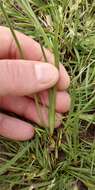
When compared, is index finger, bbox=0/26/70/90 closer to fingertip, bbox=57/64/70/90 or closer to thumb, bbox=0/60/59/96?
fingertip, bbox=57/64/70/90

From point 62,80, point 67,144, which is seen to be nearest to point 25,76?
point 62,80

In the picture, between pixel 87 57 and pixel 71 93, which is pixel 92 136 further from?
pixel 87 57

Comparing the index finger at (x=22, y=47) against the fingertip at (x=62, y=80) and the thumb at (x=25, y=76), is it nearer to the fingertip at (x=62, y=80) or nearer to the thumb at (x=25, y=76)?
the fingertip at (x=62, y=80)

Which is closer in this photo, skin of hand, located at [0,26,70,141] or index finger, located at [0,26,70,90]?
skin of hand, located at [0,26,70,141]

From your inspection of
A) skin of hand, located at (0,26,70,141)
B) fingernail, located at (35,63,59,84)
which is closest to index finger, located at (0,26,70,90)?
skin of hand, located at (0,26,70,141)

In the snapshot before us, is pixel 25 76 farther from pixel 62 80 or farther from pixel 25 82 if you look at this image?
pixel 62 80

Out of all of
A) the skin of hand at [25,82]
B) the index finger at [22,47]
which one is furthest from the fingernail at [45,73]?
the index finger at [22,47]

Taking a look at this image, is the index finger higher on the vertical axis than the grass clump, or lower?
higher
